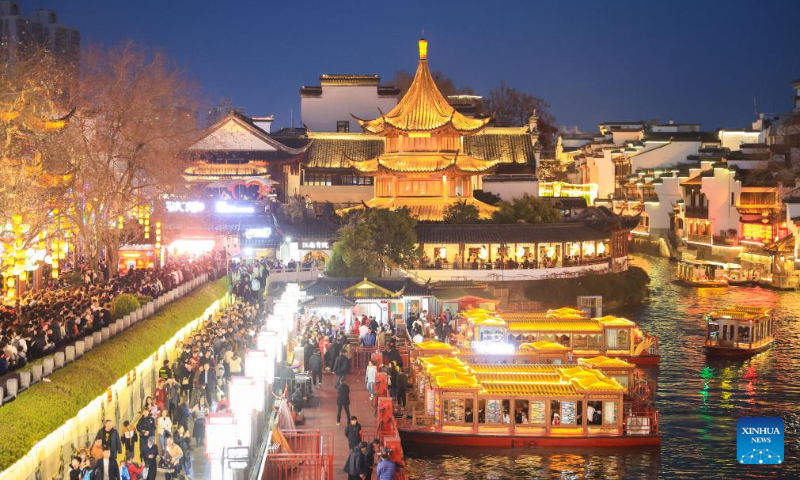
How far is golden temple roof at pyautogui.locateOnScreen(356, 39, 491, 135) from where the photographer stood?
65625 mm

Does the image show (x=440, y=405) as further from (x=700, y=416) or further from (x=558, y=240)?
(x=558, y=240)

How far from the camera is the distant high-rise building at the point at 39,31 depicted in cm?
6900

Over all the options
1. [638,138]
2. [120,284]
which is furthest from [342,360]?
[638,138]

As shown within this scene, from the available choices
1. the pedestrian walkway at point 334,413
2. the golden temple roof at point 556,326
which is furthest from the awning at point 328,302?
the pedestrian walkway at point 334,413

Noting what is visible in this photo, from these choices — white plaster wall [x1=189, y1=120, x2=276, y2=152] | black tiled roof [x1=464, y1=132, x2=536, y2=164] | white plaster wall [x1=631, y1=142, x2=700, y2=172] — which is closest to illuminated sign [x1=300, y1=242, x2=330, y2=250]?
white plaster wall [x1=189, y1=120, x2=276, y2=152]

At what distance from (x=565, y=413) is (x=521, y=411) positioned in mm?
1180

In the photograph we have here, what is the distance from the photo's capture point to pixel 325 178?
75.4 meters

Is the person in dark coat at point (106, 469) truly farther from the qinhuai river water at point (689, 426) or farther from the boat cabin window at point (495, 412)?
the boat cabin window at point (495, 412)

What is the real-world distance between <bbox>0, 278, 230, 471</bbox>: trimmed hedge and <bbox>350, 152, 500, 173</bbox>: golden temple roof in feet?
112

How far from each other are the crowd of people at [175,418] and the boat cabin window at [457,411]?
554cm

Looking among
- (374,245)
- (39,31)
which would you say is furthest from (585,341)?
(39,31)

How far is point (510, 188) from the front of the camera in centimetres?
7481

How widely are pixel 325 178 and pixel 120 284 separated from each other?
40.9 m

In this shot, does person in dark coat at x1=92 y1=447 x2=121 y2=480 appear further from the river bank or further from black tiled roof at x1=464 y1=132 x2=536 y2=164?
black tiled roof at x1=464 y1=132 x2=536 y2=164
